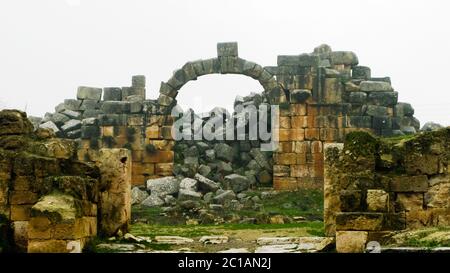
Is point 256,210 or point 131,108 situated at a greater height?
point 131,108

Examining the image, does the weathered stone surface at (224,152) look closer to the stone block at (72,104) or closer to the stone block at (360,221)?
the stone block at (72,104)

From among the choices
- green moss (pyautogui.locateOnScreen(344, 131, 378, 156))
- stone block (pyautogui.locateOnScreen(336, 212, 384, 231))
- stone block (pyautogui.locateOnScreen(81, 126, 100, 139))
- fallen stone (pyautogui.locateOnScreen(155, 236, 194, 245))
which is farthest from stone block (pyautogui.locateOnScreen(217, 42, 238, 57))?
stone block (pyautogui.locateOnScreen(336, 212, 384, 231))

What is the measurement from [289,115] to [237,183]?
279 cm

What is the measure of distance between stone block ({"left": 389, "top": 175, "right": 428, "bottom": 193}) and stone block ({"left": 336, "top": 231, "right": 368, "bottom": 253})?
1457 mm

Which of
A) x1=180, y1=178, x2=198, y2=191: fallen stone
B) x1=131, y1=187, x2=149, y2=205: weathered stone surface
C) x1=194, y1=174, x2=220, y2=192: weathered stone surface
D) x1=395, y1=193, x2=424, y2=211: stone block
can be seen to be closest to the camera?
x1=395, y1=193, x2=424, y2=211: stone block

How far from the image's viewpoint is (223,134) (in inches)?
1169

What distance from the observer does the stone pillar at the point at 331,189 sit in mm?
16266

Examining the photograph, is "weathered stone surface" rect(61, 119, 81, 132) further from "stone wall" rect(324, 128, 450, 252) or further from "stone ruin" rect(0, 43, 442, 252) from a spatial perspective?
"stone wall" rect(324, 128, 450, 252)

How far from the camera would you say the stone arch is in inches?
1112

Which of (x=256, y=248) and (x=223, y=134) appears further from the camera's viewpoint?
(x=223, y=134)

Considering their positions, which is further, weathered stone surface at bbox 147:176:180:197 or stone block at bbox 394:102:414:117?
stone block at bbox 394:102:414:117

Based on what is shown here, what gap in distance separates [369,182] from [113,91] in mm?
16323
